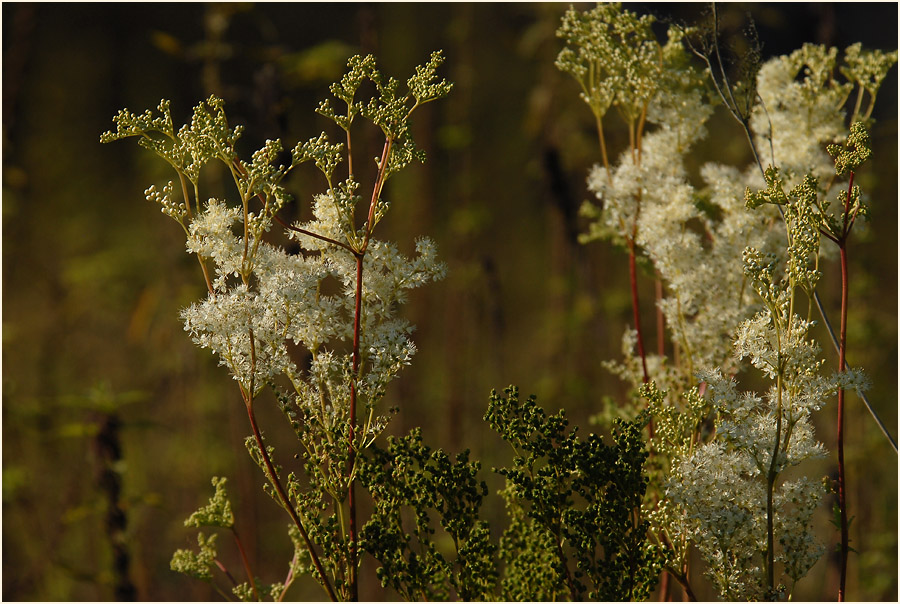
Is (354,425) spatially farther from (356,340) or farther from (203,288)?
(203,288)

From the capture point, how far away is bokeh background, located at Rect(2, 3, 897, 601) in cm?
235

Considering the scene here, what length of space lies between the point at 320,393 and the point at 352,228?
238 millimetres

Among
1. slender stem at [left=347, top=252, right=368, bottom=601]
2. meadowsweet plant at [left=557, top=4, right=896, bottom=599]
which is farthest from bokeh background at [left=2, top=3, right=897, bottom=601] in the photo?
slender stem at [left=347, top=252, right=368, bottom=601]

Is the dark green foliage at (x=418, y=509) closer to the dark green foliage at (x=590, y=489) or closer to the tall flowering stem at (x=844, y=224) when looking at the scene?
the dark green foliage at (x=590, y=489)

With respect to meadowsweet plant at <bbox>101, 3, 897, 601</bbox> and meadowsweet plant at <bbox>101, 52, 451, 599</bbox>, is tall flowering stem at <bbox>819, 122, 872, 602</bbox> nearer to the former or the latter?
meadowsweet plant at <bbox>101, 3, 897, 601</bbox>

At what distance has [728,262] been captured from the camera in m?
1.33

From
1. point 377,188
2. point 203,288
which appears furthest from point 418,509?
point 203,288

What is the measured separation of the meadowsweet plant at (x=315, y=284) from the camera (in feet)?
3.16

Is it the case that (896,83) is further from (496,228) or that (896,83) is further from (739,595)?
(496,228)

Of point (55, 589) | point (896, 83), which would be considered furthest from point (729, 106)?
point (55, 589)

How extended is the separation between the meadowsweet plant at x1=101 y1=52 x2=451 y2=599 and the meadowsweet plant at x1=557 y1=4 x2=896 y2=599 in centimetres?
42

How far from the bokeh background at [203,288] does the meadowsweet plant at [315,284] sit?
0.58 m

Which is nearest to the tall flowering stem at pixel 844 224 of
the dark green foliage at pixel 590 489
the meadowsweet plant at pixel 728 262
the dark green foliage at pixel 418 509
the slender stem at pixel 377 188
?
the meadowsweet plant at pixel 728 262

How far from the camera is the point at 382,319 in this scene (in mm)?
1069
